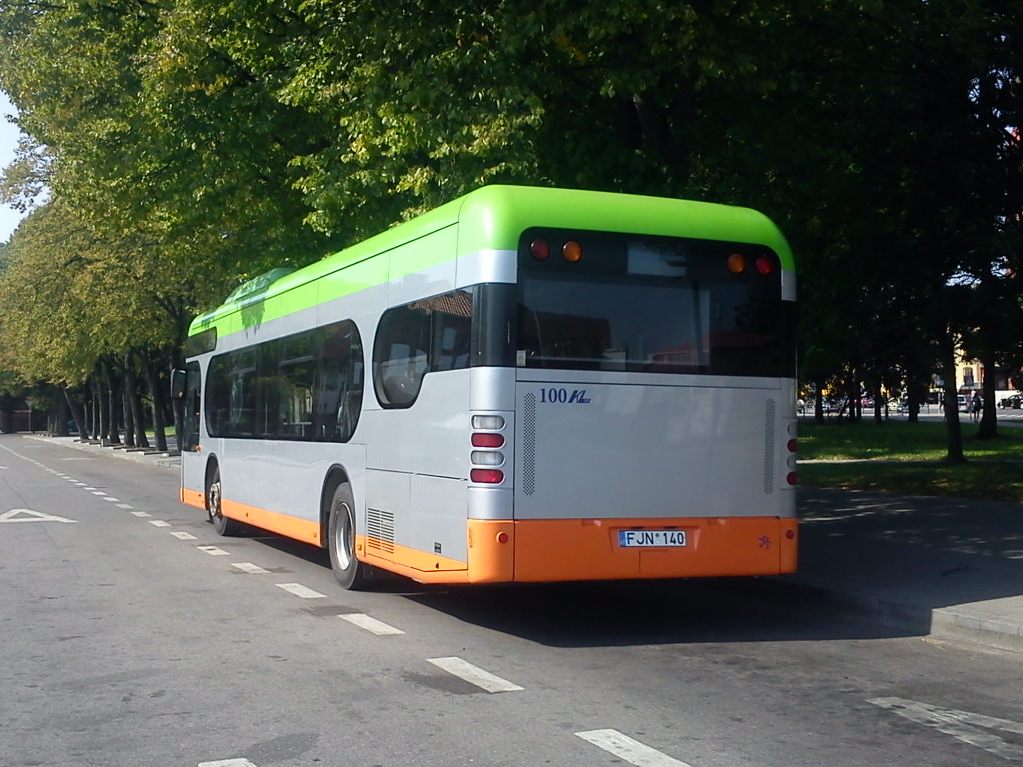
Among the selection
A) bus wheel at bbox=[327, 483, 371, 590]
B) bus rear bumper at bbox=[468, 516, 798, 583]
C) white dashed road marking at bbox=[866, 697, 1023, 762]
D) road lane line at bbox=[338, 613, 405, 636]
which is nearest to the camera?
white dashed road marking at bbox=[866, 697, 1023, 762]

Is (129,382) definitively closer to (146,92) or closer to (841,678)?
(146,92)

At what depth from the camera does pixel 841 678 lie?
26.3 feet

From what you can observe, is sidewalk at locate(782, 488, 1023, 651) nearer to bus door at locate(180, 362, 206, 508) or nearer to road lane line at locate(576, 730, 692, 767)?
road lane line at locate(576, 730, 692, 767)

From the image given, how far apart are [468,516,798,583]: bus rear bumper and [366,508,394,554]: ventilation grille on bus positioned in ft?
5.44

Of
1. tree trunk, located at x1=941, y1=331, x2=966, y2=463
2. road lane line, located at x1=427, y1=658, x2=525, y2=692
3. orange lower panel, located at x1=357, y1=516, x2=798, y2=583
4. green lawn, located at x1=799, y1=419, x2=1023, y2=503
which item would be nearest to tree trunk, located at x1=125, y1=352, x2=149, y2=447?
green lawn, located at x1=799, y1=419, x2=1023, y2=503

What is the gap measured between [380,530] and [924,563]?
5200 mm

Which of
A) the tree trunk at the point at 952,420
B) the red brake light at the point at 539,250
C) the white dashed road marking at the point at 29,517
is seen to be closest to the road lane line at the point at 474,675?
the red brake light at the point at 539,250

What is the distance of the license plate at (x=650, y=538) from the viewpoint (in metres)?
9.25

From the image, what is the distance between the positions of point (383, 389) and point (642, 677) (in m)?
3.86

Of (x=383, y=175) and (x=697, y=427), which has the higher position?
(x=383, y=175)

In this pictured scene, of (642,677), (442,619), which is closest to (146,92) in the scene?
(442,619)

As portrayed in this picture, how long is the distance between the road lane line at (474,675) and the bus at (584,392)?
72cm

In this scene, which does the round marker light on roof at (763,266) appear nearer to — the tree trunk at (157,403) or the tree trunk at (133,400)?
the tree trunk at (157,403)

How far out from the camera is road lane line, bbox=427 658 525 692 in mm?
7559
